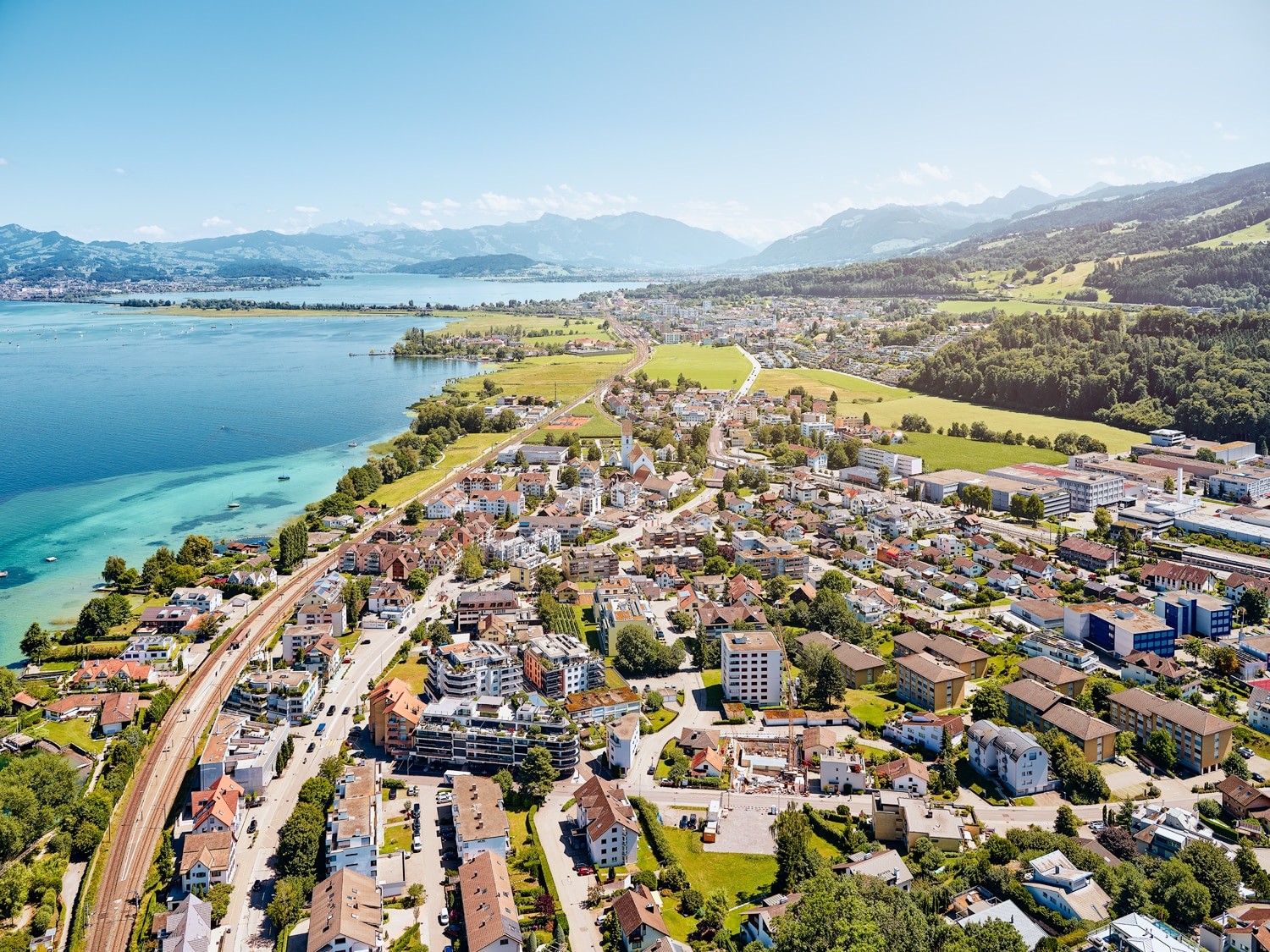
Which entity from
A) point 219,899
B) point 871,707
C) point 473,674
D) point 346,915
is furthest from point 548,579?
point 346,915

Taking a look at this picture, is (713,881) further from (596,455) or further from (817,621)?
(596,455)

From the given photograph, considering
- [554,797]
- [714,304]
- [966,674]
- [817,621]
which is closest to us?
[554,797]

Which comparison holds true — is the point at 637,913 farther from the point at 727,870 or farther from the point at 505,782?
the point at 505,782

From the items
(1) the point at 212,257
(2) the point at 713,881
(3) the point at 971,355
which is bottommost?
(2) the point at 713,881

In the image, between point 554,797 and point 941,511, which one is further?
point 941,511

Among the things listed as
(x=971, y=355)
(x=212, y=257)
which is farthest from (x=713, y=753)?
(x=212, y=257)

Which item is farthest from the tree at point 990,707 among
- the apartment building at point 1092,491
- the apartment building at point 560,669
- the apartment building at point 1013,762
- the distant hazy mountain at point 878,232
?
the distant hazy mountain at point 878,232
